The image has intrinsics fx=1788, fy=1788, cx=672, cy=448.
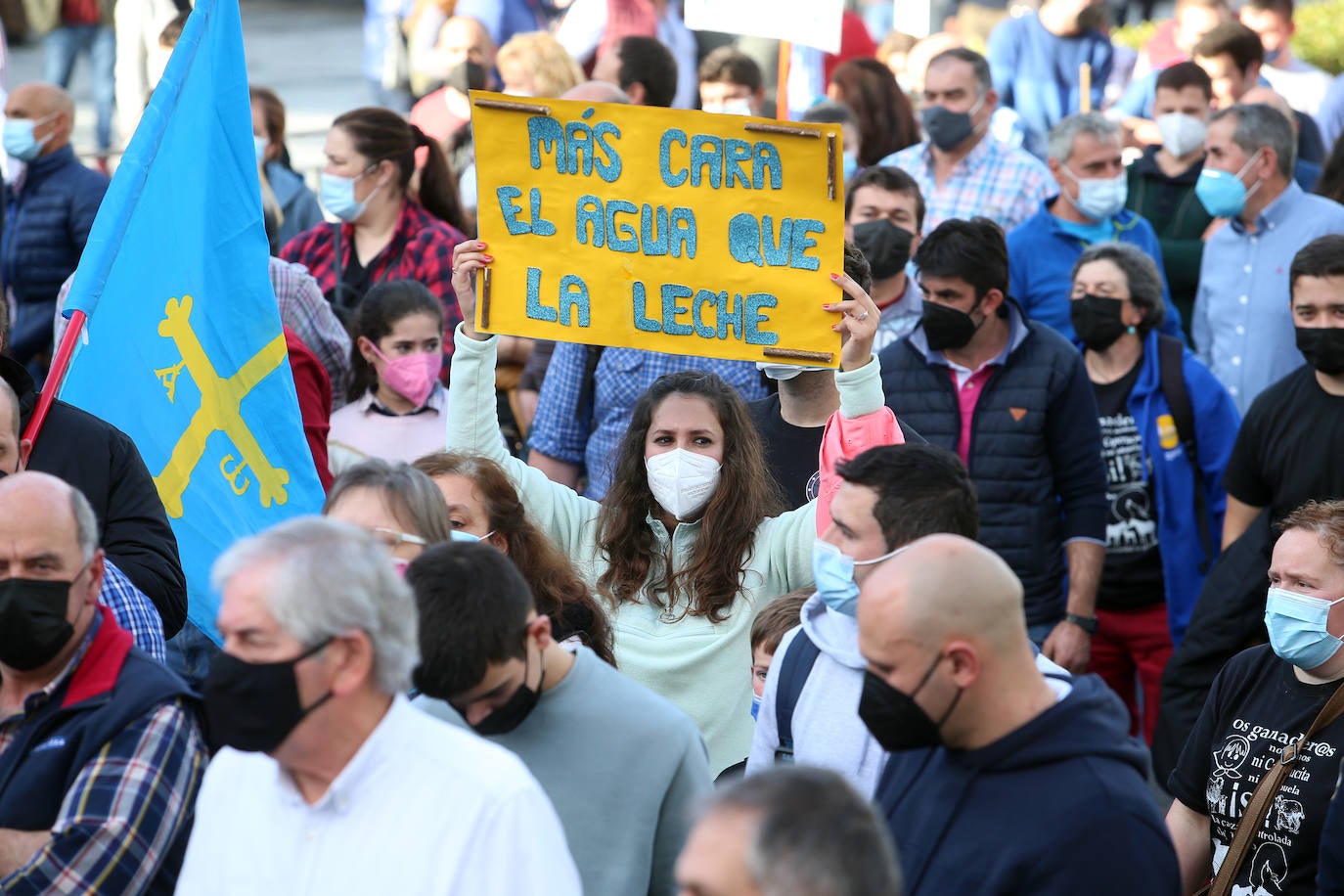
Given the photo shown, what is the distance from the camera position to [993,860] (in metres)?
3.13

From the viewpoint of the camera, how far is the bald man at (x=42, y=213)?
361 inches

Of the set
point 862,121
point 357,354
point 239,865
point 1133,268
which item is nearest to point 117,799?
point 239,865

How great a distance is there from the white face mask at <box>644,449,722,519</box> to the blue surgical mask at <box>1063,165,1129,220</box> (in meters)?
3.98

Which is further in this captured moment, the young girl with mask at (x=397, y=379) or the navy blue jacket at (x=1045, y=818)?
the young girl with mask at (x=397, y=379)

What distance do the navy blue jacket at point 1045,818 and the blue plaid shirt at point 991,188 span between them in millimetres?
6087

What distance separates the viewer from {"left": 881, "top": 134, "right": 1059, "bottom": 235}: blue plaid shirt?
9133 millimetres

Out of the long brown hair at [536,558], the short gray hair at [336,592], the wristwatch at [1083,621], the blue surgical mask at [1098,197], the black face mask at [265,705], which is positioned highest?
the short gray hair at [336,592]

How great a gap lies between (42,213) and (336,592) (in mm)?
6910

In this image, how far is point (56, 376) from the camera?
5207 mm

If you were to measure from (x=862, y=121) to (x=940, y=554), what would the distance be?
8.09 meters

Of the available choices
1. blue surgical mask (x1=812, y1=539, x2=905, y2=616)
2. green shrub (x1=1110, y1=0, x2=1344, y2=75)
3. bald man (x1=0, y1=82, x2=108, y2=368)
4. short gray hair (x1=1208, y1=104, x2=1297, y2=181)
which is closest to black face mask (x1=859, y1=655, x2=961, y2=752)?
blue surgical mask (x1=812, y1=539, x2=905, y2=616)

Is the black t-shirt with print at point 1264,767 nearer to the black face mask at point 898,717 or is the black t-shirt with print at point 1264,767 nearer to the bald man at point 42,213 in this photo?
the black face mask at point 898,717

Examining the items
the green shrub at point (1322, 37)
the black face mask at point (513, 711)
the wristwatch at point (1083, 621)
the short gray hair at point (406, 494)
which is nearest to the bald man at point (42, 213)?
the wristwatch at point (1083, 621)

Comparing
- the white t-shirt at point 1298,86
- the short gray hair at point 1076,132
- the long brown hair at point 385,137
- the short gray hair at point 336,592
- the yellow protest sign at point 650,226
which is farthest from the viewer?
the white t-shirt at point 1298,86
